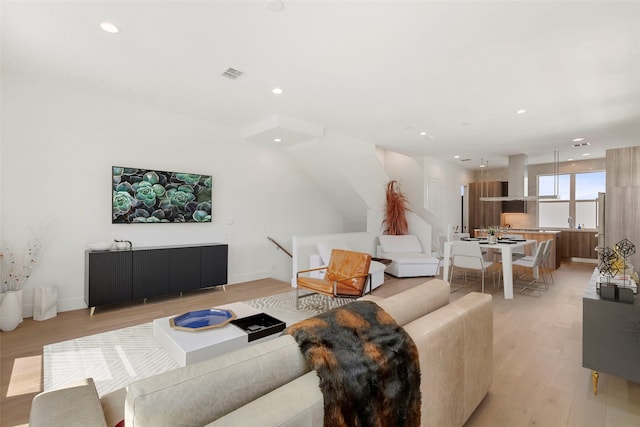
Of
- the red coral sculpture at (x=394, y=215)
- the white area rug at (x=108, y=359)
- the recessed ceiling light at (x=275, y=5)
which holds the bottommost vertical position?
the white area rug at (x=108, y=359)

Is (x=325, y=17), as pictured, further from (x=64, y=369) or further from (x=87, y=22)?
(x=64, y=369)

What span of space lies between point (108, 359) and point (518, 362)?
12.1ft

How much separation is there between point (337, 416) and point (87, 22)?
3.36 m

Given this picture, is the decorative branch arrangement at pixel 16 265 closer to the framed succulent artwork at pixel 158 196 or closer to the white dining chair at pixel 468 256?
the framed succulent artwork at pixel 158 196

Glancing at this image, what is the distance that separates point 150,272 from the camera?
14.2 feet

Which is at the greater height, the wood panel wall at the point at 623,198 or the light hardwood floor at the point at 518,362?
the wood panel wall at the point at 623,198

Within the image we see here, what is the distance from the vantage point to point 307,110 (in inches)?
181

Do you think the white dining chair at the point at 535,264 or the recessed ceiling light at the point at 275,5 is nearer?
the recessed ceiling light at the point at 275,5

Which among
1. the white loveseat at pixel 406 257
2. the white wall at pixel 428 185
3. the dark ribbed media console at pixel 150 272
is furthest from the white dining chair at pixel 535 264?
the dark ribbed media console at pixel 150 272

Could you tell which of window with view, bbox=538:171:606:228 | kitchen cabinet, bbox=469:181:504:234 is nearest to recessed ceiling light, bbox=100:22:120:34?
window with view, bbox=538:171:606:228

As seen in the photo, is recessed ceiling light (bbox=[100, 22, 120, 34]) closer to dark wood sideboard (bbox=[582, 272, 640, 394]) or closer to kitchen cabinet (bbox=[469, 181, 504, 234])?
Result: dark wood sideboard (bbox=[582, 272, 640, 394])

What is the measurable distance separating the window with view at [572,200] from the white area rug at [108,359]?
9.65 metres

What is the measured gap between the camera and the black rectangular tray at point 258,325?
2.51m

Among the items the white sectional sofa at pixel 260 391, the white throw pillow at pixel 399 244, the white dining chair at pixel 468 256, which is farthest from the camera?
the white throw pillow at pixel 399 244
